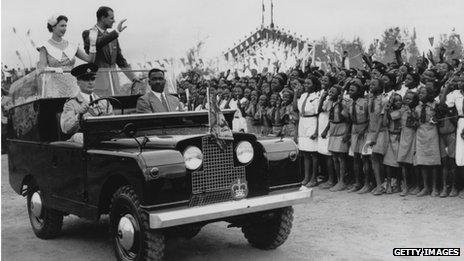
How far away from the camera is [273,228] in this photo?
542cm

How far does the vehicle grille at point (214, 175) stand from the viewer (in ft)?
15.4

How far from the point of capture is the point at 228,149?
489cm

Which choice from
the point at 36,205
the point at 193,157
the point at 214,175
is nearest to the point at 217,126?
the point at 193,157

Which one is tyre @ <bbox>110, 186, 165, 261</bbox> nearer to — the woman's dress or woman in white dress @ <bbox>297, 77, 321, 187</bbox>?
the woman's dress

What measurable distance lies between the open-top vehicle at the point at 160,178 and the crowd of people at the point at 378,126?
1.66 m

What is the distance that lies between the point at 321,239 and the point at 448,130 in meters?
3.08

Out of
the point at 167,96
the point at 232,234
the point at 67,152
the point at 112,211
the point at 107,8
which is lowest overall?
the point at 232,234

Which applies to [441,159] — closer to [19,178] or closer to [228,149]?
[228,149]

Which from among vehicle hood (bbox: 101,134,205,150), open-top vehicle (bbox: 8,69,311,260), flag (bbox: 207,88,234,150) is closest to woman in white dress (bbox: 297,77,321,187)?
open-top vehicle (bbox: 8,69,311,260)

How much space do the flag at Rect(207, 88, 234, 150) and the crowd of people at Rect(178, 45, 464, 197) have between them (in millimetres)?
2045

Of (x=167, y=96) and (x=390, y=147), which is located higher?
(x=167, y=96)

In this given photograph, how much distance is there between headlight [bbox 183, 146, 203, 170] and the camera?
4.62m

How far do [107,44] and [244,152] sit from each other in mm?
3196

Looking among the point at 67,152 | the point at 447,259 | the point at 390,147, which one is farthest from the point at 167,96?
the point at 390,147
